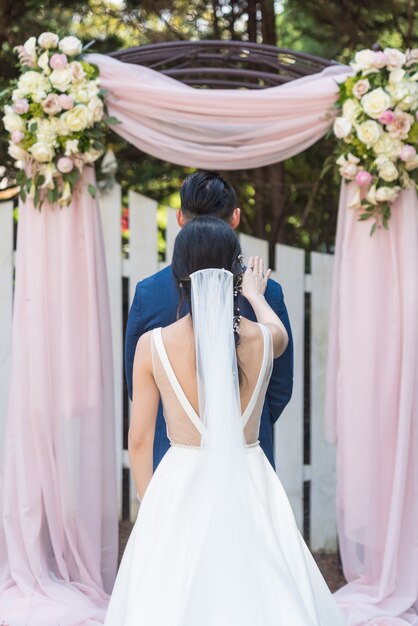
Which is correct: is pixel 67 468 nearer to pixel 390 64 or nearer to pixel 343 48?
pixel 390 64

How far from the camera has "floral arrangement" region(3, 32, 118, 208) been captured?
4.34 metres

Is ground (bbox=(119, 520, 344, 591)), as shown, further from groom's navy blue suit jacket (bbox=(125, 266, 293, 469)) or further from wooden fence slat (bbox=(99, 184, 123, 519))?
groom's navy blue suit jacket (bbox=(125, 266, 293, 469))

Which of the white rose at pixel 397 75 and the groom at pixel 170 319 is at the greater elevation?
the white rose at pixel 397 75

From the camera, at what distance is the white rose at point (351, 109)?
14.3 ft

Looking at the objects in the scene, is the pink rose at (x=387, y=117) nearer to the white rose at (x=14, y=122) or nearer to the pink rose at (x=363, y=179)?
the pink rose at (x=363, y=179)

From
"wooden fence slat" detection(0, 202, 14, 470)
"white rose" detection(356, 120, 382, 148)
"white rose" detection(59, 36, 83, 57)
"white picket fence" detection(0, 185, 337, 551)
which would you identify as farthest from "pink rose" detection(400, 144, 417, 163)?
"wooden fence slat" detection(0, 202, 14, 470)

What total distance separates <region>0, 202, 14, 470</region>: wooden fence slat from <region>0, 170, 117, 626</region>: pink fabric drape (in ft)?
2.02

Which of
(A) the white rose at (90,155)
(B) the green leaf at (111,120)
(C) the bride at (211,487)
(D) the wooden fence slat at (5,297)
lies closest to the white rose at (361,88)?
(B) the green leaf at (111,120)

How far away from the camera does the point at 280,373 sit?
11.9 ft

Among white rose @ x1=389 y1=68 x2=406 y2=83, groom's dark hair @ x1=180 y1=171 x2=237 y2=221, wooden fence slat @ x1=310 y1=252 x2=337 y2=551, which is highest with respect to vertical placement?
white rose @ x1=389 y1=68 x2=406 y2=83

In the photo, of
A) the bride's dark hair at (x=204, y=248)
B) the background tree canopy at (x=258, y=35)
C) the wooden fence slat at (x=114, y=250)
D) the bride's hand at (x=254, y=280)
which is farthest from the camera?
the background tree canopy at (x=258, y=35)

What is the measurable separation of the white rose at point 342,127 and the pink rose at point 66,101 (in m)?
1.18

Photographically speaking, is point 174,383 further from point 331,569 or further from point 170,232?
point 331,569

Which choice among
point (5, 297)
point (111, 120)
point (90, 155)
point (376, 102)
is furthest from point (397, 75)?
point (5, 297)
